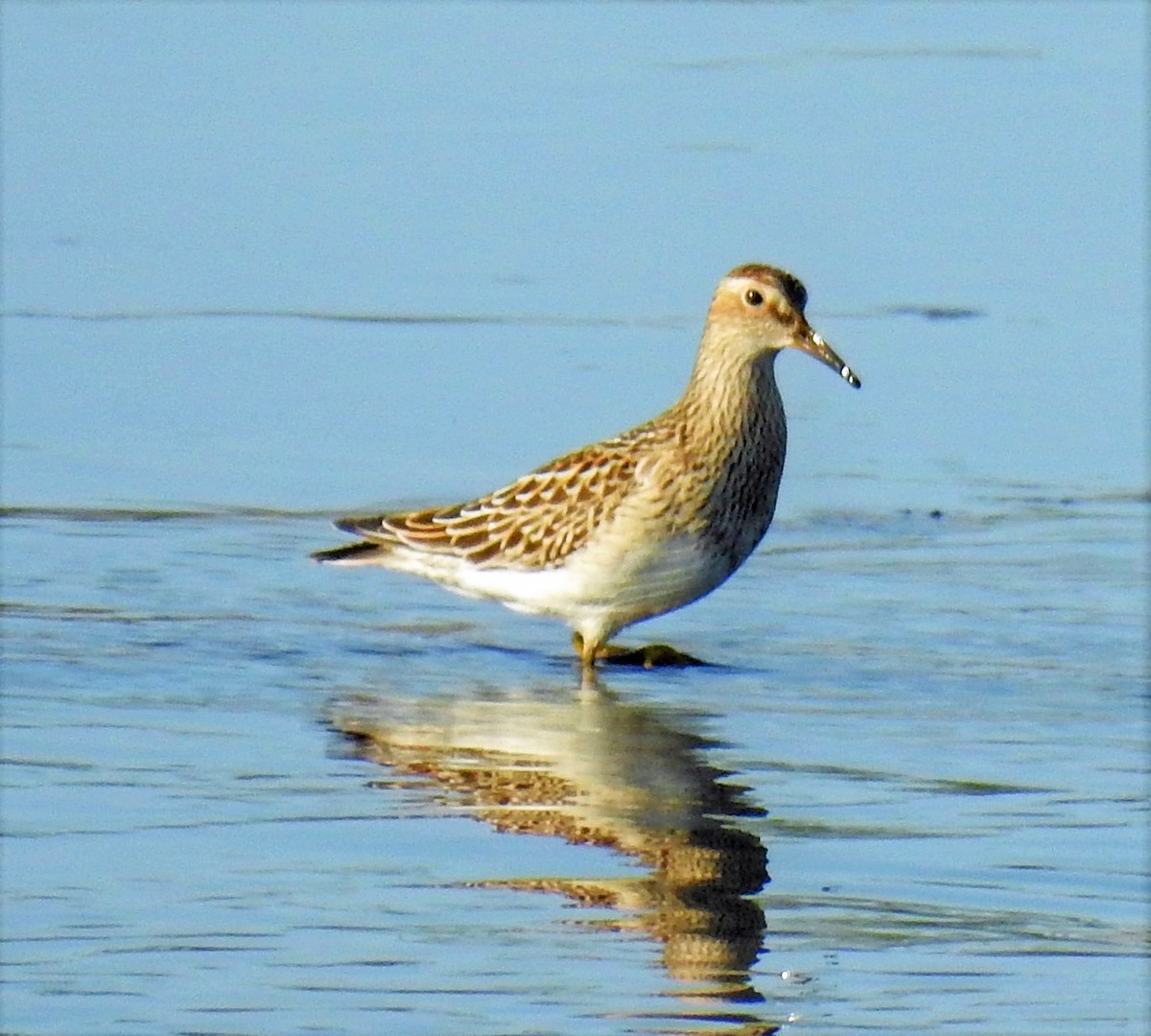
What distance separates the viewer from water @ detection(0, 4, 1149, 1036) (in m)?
6.04

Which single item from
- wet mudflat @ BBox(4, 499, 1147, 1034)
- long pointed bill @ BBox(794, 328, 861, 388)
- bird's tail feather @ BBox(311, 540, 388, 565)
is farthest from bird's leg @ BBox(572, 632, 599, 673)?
long pointed bill @ BBox(794, 328, 861, 388)

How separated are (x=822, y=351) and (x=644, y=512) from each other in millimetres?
850

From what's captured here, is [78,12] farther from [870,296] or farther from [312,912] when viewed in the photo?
[312,912]

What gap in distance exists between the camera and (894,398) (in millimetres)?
12008

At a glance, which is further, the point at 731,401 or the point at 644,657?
the point at 731,401

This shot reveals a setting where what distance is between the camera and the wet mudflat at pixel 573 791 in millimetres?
5801

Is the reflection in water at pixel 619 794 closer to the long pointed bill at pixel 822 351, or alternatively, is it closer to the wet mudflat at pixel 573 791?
the wet mudflat at pixel 573 791

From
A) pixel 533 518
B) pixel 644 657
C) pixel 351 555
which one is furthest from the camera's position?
pixel 533 518

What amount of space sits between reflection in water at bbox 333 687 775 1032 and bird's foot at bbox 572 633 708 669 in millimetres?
421

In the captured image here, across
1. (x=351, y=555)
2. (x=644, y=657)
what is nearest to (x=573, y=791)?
(x=644, y=657)

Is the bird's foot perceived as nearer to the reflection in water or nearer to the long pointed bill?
the reflection in water

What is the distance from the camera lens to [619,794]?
736cm

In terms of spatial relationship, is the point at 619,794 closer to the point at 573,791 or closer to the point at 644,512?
the point at 573,791

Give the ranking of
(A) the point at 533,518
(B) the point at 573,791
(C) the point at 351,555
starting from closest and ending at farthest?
(B) the point at 573,791 → (C) the point at 351,555 → (A) the point at 533,518
